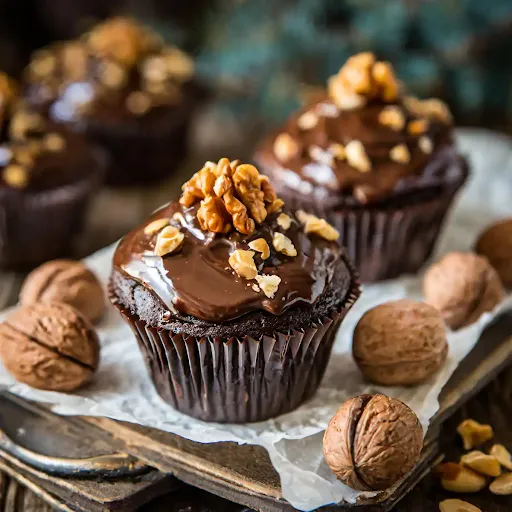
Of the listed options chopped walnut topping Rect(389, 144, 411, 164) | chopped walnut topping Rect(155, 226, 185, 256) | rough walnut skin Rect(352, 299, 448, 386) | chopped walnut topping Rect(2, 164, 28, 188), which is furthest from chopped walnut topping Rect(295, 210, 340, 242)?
chopped walnut topping Rect(2, 164, 28, 188)

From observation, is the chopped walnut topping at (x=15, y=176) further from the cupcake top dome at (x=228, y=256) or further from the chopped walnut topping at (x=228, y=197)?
the chopped walnut topping at (x=228, y=197)

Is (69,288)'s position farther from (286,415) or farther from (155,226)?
(286,415)

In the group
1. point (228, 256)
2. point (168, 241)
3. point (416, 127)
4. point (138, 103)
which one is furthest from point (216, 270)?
point (138, 103)

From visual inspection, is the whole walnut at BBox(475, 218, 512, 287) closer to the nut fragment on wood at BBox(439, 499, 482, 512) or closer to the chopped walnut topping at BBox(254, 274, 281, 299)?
the nut fragment on wood at BBox(439, 499, 482, 512)

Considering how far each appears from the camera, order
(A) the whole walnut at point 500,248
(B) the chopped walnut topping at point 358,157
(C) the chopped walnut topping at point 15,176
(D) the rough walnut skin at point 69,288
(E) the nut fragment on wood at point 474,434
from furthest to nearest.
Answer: (C) the chopped walnut topping at point 15,176 < (A) the whole walnut at point 500,248 < (B) the chopped walnut topping at point 358,157 < (D) the rough walnut skin at point 69,288 < (E) the nut fragment on wood at point 474,434

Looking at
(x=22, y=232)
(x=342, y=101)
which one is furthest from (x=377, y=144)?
(x=22, y=232)

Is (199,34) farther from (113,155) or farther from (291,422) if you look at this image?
(291,422)

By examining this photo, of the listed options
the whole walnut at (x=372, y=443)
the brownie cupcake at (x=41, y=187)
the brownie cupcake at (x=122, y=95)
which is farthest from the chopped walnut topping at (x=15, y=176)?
the whole walnut at (x=372, y=443)

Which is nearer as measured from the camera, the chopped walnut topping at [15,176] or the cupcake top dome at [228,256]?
the cupcake top dome at [228,256]
